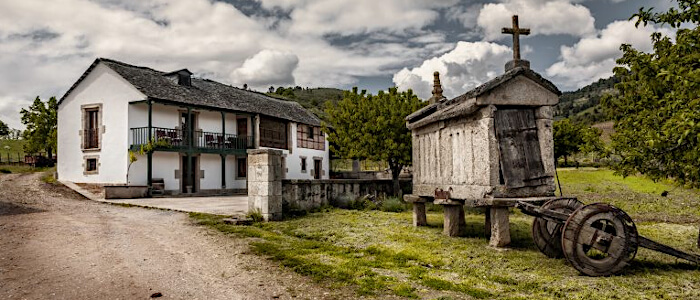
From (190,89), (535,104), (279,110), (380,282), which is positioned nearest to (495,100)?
(535,104)

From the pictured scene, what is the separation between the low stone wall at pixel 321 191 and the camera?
12223 mm

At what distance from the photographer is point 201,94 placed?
26.4 meters

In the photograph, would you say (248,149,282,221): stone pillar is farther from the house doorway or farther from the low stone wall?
the house doorway

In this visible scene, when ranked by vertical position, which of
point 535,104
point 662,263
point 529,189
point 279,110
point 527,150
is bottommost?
point 662,263

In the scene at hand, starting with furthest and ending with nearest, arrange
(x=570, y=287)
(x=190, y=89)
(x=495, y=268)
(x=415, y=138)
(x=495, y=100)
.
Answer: (x=190, y=89)
(x=415, y=138)
(x=495, y=100)
(x=495, y=268)
(x=570, y=287)

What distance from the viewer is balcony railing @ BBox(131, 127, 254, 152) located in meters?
22.3

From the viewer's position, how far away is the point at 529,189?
758 centimetres

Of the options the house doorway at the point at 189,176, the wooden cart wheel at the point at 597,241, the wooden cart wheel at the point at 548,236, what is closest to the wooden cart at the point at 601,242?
the wooden cart wheel at the point at 597,241

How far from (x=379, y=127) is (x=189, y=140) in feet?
37.9

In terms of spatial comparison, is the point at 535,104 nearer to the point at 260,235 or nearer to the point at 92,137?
the point at 260,235

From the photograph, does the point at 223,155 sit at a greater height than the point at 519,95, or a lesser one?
lesser

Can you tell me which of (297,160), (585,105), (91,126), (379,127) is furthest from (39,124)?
(585,105)

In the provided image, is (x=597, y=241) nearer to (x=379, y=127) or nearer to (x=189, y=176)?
(x=379, y=127)

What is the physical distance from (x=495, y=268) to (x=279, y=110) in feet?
90.4
